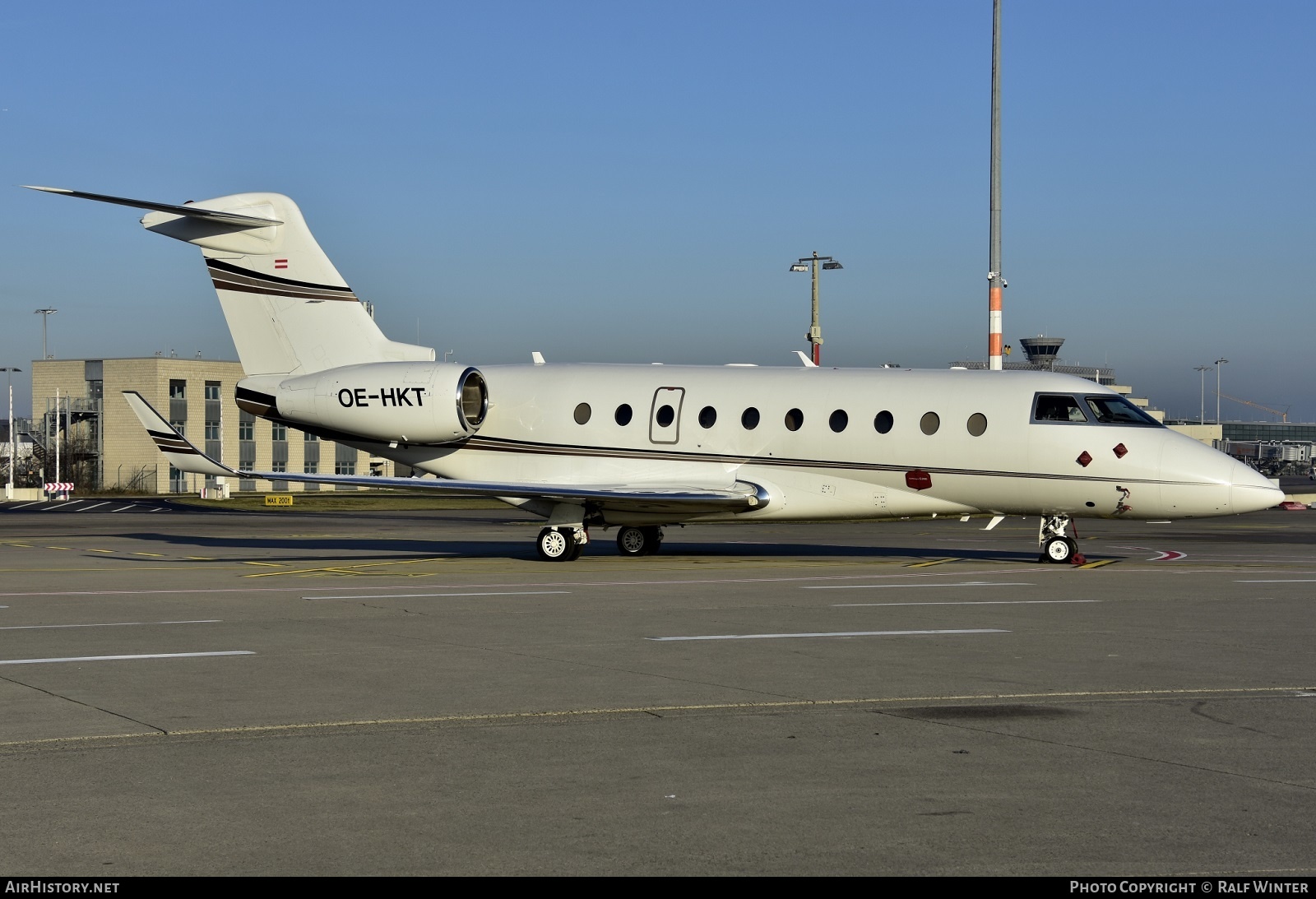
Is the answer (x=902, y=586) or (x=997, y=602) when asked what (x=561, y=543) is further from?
(x=997, y=602)

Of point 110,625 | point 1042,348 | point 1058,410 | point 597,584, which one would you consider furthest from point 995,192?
point 1042,348

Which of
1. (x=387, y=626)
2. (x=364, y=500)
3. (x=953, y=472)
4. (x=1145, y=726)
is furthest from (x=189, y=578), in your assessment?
(x=364, y=500)

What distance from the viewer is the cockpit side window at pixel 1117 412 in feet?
71.9

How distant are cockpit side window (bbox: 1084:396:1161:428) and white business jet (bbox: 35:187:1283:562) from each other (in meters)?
0.04

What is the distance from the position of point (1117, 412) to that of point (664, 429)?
305 inches

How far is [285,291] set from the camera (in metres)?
25.9

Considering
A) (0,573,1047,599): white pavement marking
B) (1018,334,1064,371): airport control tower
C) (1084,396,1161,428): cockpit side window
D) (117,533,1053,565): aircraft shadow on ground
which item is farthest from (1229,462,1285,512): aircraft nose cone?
(1018,334,1064,371): airport control tower

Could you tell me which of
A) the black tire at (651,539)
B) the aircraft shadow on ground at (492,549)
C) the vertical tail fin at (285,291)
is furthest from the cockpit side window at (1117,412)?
the vertical tail fin at (285,291)

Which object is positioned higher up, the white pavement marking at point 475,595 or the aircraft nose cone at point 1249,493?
the aircraft nose cone at point 1249,493

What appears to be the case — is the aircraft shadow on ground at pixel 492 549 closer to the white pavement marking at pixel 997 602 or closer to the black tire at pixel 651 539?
the black tire at pixel 651 539

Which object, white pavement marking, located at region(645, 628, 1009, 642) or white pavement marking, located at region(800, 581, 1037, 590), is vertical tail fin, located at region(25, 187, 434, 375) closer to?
white pavement marking, located at region(800, 581, 1037, 590)

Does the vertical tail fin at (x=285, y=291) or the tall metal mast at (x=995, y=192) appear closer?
the vertical tail fin at (x=285, y=291)

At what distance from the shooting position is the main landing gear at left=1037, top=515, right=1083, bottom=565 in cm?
2238

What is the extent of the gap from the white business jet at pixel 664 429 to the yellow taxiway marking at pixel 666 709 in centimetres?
1204
